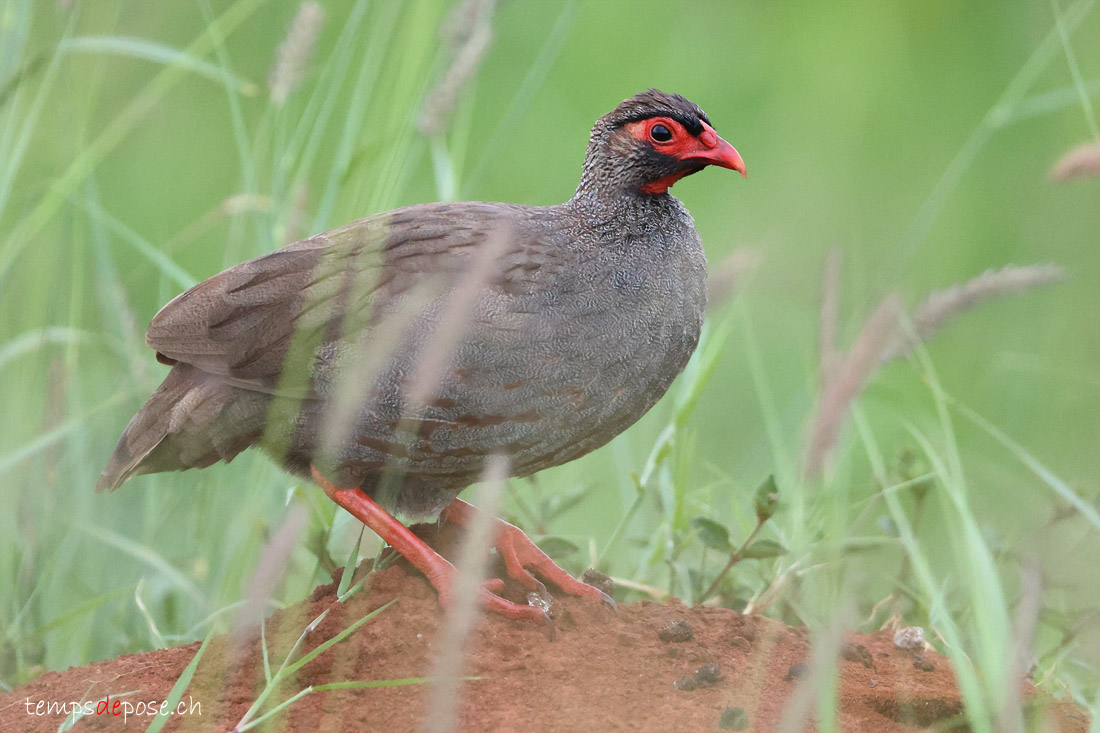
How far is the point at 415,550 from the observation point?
3.36 m

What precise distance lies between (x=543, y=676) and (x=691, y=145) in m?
1.70

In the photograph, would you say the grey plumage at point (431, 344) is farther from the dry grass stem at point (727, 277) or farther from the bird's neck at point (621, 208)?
the dry grass stem at point (727, 277)

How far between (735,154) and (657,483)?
1.16 meters

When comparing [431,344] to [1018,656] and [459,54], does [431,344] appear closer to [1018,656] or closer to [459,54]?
[459,54]

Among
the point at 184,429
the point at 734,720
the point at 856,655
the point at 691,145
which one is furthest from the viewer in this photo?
the point at 691,145

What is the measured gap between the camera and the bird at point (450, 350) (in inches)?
132

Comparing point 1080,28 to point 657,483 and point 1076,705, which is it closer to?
point 657,483

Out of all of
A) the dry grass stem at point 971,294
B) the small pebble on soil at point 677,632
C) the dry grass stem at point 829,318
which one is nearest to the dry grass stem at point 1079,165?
the dry grass stem at point 971,294

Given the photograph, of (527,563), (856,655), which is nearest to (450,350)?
(527,563)

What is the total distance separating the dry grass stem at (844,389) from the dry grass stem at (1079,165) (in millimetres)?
858

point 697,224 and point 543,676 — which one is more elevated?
point 697,224

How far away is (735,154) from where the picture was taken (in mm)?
3707

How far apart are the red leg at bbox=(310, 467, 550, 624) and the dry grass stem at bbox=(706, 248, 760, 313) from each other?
1.15 meters

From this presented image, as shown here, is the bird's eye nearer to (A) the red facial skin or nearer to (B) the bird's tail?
(A) the red facial skin
